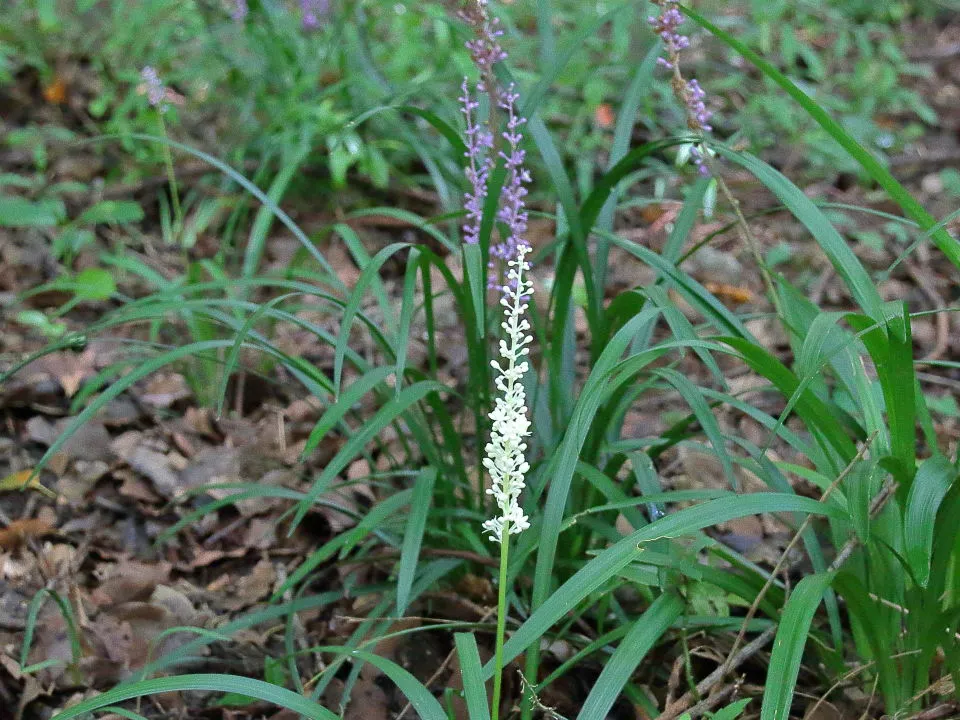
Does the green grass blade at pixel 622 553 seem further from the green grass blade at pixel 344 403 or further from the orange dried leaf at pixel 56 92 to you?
the orange dried leaf at pixel 56 92

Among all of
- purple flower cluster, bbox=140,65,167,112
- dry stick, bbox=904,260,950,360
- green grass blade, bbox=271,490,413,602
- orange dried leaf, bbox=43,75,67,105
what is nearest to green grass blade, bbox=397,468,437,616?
green grass blade, bbox=271,490,413,602

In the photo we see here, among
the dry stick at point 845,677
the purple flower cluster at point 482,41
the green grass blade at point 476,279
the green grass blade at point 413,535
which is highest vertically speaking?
the purple flower cluster at point 482,41

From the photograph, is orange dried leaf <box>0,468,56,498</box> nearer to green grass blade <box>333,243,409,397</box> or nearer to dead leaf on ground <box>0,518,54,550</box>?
dead leaf on ground <box>0,518,54,550</box>

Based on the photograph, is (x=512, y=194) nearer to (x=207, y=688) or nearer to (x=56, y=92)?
(x=207, y=688)

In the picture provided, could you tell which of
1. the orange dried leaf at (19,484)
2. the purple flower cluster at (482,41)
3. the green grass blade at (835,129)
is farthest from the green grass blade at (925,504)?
the orange dried leaf at (19,484)

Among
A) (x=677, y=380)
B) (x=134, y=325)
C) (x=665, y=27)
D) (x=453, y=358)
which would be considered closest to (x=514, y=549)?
(x=677, y=380)

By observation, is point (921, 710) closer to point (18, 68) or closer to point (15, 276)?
point (15, 276)
